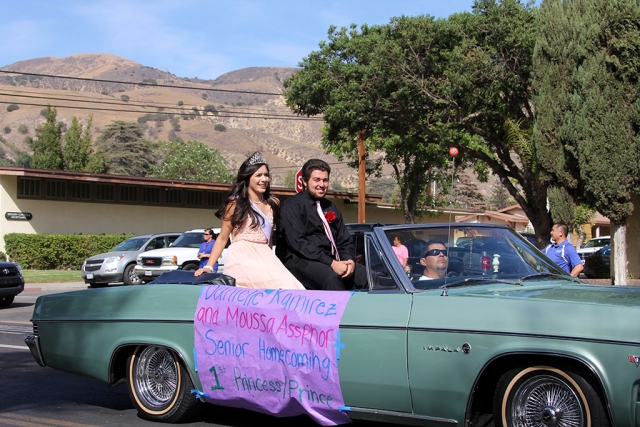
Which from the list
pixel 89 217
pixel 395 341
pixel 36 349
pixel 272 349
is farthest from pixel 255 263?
pixel 89 217

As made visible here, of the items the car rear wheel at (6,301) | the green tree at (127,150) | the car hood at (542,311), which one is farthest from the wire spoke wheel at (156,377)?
the green tree at (127,150)

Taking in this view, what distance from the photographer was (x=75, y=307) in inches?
244

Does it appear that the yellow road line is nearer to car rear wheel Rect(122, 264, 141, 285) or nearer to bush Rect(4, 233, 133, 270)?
car rear wheel Rect(122, 264, 141, 285)

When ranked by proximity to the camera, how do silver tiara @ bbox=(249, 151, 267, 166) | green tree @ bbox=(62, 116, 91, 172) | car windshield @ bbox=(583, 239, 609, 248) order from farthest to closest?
green tree @ bbox=(62, 116, 91, 172) → car windshield @ bbox=(583, 239, 609, 248) → silver tiara @ bbox=(249, 151, 267, 166)

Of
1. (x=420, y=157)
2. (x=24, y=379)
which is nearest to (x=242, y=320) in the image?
(x=24, y=379)

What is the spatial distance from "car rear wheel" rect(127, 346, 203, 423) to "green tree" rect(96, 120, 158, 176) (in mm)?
74500

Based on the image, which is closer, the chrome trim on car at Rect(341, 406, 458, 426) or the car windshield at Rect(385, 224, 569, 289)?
the chrome trim on car at Rect(341, 406, 458, 426)

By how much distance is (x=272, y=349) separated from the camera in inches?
204

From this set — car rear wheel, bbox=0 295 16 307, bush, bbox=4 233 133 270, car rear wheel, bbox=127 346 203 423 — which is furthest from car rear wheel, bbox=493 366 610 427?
bush, bbox=4 233 133 270

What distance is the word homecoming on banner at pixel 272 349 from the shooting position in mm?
4953

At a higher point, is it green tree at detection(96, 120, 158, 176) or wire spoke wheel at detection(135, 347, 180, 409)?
green tree at detection(96, 120, 158, 176)

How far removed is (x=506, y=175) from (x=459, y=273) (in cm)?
2186

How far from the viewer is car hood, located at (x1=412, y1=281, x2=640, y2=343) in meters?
4.05

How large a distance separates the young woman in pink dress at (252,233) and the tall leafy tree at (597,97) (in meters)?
14.1
